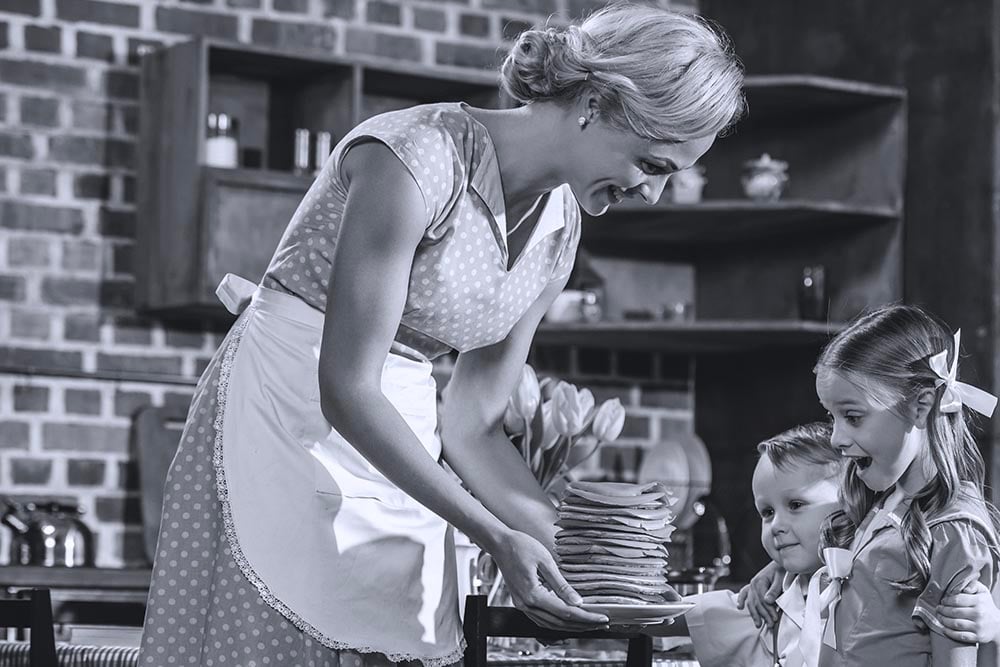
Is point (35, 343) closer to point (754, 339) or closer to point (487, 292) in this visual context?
point (754, 339)

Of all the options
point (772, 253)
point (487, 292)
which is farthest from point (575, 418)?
point (772, 253)

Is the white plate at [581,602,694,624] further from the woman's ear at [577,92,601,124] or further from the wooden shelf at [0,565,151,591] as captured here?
the wooden shelf at [0,565,151,591]

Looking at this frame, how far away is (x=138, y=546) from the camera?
161 inches

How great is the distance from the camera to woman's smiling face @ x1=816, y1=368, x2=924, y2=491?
1.96 metres

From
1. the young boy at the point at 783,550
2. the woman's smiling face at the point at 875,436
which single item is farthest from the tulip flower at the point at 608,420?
the woman's smiling face at the point at 875,436

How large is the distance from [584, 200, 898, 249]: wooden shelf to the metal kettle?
1.67 m

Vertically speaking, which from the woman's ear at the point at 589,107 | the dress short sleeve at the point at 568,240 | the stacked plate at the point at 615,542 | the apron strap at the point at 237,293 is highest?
the woman's ear at the point at 589,107

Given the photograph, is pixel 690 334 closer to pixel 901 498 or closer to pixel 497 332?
pixel 901 498

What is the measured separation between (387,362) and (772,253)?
317 cm

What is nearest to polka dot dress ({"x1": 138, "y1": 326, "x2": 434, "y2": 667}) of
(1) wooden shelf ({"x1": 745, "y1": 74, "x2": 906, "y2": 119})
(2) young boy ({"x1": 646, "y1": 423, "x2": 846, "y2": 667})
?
(2) young boy ({"x1": 646, "y1": 423, "x2": 846, "y2": 667})

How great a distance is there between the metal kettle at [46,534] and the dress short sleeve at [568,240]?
219 centimetres

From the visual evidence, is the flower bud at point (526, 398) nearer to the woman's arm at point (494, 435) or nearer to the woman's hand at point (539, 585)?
the woman's arm at point (494, 435)

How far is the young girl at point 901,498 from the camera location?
1.86 m

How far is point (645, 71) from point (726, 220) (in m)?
2.83
